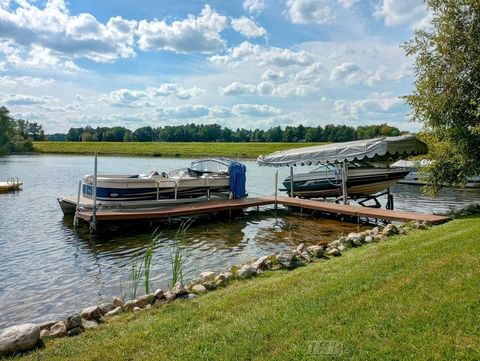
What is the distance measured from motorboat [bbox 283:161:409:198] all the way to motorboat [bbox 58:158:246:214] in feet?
11.2

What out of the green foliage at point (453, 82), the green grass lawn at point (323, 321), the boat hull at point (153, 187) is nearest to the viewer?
the green grass lawn at point (323, 321)

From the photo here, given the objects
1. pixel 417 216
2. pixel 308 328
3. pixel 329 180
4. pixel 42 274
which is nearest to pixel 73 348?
pixel 308 328

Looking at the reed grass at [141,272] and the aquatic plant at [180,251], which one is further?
the aquatic plant at [180,251]

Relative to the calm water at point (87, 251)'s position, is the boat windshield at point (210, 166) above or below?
above

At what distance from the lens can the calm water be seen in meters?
8.65

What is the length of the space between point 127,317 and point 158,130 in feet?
446

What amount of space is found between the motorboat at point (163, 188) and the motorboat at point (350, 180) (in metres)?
3.42

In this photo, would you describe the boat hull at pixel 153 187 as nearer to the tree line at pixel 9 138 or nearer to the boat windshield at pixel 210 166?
the boat windshield at pixel 210 166

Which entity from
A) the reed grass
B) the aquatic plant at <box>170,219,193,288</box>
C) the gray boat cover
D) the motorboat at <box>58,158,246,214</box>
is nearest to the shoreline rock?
the reed grass

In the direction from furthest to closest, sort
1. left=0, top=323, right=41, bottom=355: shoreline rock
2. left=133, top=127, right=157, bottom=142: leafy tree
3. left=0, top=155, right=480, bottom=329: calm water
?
left=133, top=127, right=157, bottom=142: leafy tree
left=0, top=155, right=480, bottom=329: calm water
left=0, top=323, right=41, bottom=355: shoreline rock

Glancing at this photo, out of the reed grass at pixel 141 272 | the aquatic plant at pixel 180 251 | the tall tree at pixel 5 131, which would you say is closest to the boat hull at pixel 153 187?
the aquatic plant at pixel 180 251

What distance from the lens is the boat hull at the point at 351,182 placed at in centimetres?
1931

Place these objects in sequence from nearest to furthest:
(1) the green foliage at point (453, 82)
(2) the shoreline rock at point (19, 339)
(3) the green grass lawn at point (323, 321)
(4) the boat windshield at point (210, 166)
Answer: (3) the green grass lawn at point (323, 321) → (2) the shoreline rock at point (19, 339) → (1) the green foliage at point (453, 82) → (4) the boat windshield at point (210, 166)

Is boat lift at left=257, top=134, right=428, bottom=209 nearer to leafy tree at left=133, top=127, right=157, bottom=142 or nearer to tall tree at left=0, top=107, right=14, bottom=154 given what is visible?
tall tree at left=0, top=107, right=14, bottom=154
